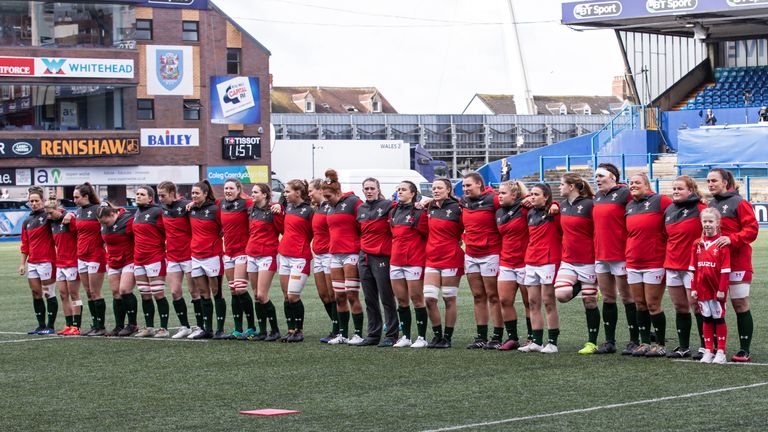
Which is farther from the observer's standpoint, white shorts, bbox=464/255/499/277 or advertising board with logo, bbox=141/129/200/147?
advertising board with logo, bbox=141/129/200/147

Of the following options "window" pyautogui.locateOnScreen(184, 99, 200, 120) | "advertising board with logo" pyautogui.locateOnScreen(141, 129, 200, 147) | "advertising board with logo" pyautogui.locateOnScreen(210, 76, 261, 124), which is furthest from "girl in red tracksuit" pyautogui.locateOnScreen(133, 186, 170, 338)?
"advertising board with logo" pyautogui.locateOnScreen(210, 76, 261, 124)

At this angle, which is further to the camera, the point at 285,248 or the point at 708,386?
the point at 285,248

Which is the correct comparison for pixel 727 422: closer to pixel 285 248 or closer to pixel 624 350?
pixel 624 350

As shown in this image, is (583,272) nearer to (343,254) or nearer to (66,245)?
(343,254)

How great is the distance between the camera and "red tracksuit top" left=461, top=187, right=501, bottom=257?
43.0ft

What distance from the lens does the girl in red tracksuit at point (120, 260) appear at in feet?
50.6

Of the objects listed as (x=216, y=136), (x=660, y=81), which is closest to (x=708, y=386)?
(x=660, y=81)

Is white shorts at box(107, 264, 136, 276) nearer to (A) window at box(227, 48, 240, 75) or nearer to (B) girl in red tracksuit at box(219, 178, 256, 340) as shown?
(B) girl in red tracksuit at box(219, 178, 256, 340)

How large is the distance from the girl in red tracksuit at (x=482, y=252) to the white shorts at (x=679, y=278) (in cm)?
206

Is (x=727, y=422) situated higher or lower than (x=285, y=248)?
lower

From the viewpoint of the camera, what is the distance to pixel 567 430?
27.2 feet

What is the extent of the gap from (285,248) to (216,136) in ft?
152

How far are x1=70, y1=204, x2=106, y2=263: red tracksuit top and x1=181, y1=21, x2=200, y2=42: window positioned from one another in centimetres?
4455

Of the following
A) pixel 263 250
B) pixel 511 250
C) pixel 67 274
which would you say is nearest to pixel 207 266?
pixel 263 250
